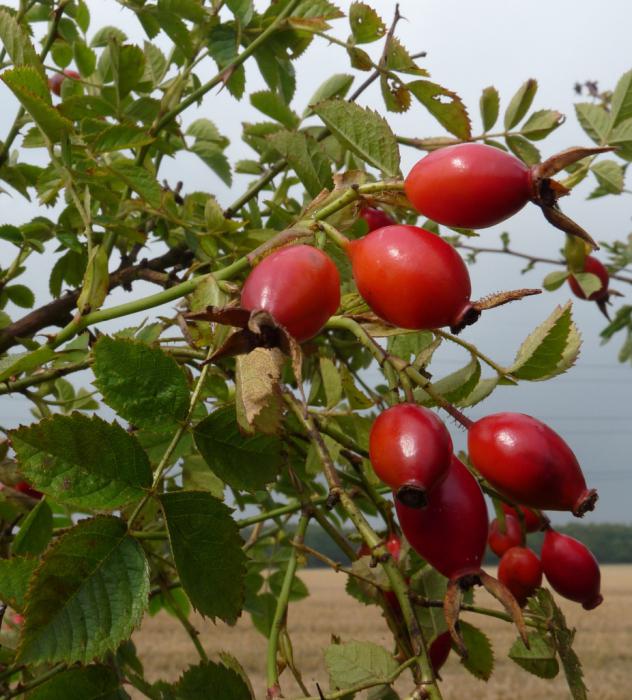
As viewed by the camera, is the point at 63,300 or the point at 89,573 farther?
the point at 63,300

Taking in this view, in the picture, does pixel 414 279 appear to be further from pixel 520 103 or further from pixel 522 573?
pixel 520 103

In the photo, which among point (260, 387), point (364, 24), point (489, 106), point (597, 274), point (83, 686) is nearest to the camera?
point (260, 387)

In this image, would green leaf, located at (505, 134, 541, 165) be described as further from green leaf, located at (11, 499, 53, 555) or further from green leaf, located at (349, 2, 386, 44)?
green leaf, located at (11, 499, 53, 555)

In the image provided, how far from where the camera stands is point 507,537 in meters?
0.96

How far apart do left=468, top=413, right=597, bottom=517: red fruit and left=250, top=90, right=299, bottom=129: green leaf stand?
2.78ft

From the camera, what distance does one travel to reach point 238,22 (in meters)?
1.09

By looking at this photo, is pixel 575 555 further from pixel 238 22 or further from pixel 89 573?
pixel 238 22

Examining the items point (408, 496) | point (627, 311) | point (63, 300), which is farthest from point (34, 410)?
point (627, 311)

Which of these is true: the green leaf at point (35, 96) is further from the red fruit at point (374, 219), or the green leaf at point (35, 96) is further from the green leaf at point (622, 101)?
the green leaf at point (622, 101)

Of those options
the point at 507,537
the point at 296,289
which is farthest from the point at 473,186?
the point at 507,537

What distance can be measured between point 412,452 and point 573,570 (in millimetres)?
389

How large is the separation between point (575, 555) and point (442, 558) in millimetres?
326

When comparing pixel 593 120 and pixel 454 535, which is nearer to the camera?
pixel 454 535

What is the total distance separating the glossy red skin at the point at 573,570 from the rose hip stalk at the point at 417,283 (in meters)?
0.41
